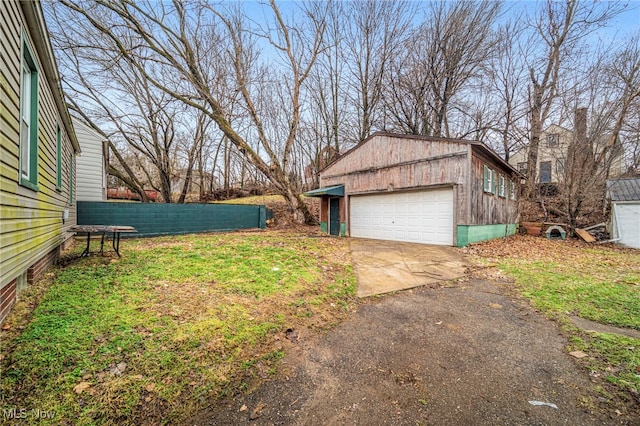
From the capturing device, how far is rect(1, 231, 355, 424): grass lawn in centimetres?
176

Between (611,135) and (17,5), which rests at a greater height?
(611,135)

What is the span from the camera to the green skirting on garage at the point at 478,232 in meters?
8.73

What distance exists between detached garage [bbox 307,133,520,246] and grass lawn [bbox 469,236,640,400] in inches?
58.7

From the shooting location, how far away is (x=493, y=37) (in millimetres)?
14930

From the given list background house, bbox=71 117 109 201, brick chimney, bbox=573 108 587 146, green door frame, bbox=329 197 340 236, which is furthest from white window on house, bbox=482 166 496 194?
background house, bbox=71 117 109 201

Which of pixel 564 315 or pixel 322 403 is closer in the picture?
pixel 322 403

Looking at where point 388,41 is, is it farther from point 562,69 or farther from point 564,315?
point 564,315

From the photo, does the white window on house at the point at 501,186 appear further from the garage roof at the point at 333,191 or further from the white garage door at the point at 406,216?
the garage roof at the point at 333,191

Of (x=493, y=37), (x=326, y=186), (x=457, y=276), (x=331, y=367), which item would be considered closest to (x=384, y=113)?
(x=493, y=37)

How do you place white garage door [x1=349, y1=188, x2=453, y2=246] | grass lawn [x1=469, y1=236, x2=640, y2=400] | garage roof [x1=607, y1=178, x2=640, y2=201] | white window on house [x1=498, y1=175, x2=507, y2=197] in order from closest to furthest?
grass lawn [x1=469, y1=236, x2=640, y2=400]
white garage door [x1=349, y1=188, x2=453, y2=246]
garage roof [x1=607, y1=178, x2=640, y2=201]
white window on house [x1=498, y1=175, x2=507, y2=197]

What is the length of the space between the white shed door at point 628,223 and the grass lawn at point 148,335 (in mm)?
12235

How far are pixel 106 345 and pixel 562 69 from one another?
65.9 feet

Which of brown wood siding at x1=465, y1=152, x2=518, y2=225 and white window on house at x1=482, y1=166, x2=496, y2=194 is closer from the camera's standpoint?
brown wood siding at x1=465, y1=152, x2=518, y2=225

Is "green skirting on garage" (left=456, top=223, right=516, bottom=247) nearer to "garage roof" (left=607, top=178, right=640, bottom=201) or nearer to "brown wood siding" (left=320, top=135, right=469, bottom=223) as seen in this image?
"brown wood siding" (left=320, top=135, right=469, bottom=223)
